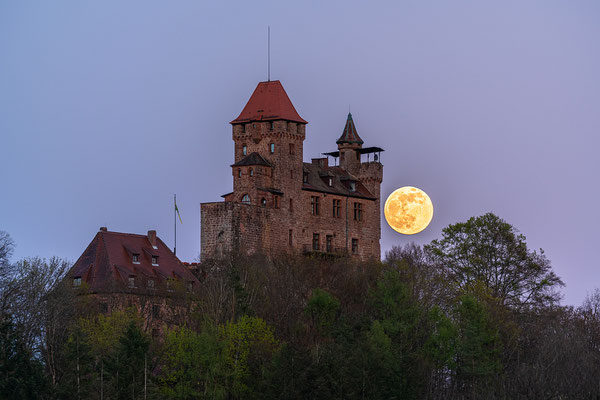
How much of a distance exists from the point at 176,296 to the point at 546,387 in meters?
29.6

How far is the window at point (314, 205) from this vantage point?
129m

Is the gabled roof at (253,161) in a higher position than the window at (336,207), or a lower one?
higher

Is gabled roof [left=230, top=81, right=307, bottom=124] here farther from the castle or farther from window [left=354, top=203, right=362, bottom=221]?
window [left=354, top=203, right=362, bottom=221]

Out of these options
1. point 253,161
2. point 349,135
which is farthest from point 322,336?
point 349,135

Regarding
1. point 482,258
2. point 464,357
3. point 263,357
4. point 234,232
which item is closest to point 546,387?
point 464,357

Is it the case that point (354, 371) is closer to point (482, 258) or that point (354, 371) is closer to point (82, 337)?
point (82, 337)

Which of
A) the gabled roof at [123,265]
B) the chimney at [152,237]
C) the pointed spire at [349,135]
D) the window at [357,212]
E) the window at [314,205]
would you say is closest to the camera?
the gabled roof at [123,265]

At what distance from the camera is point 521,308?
379 ft

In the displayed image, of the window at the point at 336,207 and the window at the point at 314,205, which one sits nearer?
the window at the point at 314,205

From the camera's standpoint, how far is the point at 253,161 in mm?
124438

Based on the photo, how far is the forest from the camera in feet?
292

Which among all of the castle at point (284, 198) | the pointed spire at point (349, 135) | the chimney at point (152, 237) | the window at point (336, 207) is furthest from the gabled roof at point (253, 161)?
the pointed spire at point (349, 135)

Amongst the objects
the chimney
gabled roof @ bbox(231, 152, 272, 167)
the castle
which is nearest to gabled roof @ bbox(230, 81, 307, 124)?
the castle

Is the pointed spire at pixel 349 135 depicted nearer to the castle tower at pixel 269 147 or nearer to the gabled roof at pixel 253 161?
the castle tower at pixel 269 147
